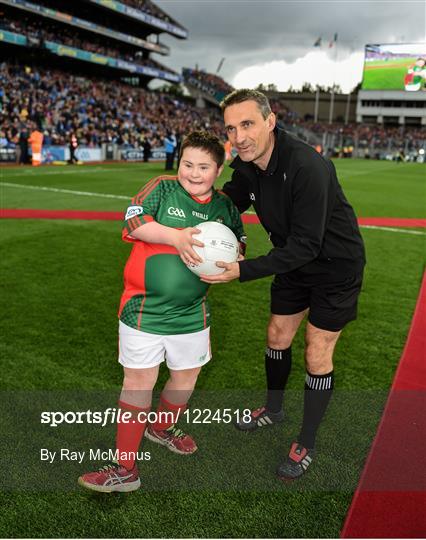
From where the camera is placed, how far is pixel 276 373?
3383 millimetres

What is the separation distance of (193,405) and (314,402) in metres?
1.03

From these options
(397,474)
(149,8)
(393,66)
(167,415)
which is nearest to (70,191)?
(167,415)

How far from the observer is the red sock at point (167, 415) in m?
2.93

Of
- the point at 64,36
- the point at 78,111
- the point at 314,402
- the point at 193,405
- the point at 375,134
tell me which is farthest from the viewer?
the point at 375,134

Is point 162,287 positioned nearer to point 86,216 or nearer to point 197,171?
point 197,171

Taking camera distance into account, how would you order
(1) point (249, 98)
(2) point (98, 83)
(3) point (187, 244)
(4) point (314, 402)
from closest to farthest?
(3) point (187, 244), (1) point (249, 98), (4) point (314, 402), (2) point (98, 83)

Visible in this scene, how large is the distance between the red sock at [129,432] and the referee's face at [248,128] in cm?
147

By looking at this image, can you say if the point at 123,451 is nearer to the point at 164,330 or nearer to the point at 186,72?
the point at 164,330

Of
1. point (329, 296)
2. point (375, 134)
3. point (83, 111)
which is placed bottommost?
point (375, 134)

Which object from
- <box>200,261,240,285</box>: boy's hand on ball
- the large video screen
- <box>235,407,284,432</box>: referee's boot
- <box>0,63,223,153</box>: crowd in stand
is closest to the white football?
<box>200,261,240,285</box>: boy's hand on ball

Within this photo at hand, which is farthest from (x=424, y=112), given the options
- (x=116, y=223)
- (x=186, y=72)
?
(x=116, y=223)

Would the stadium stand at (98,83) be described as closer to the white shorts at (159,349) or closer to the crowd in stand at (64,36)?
the crowd in stand at (64,36)

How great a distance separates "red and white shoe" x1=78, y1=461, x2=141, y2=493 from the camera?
8.69ft

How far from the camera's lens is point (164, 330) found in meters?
2.54
